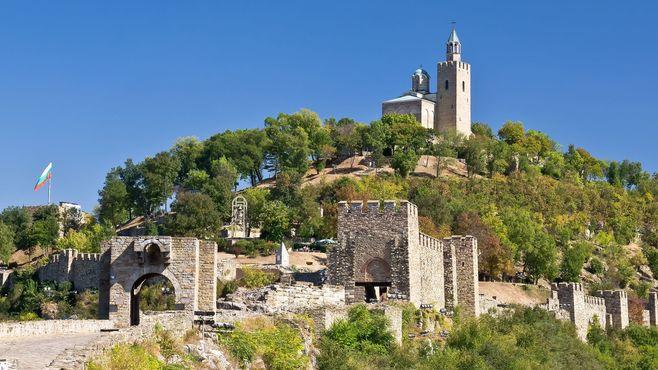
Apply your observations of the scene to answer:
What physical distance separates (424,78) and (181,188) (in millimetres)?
33525

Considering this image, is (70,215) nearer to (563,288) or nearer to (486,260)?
(486,260)

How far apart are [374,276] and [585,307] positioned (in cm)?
1868

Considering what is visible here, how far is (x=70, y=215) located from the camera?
299ft

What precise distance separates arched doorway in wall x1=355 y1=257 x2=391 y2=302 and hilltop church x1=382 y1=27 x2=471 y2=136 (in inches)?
2813

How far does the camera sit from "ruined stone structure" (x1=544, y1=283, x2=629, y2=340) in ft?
164

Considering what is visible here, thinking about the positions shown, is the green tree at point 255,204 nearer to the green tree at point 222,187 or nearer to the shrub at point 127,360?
the green tree at point 222,187

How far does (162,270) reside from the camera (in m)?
29.9

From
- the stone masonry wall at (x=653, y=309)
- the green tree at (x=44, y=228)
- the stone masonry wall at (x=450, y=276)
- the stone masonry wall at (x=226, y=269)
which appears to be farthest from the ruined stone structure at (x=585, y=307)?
the green tree at (x=44, y=228)

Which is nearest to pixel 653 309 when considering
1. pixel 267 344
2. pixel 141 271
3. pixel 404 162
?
pixel 404 162

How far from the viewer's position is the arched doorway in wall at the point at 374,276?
36.6 meters

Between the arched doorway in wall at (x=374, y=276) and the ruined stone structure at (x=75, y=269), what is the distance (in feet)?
94.2

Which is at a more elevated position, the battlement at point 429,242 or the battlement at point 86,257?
the battlement at point 86,257

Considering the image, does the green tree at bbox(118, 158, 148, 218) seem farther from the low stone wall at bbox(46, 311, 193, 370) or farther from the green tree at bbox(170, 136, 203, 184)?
the low stone wall at bbox(46, 311, 193, 370)

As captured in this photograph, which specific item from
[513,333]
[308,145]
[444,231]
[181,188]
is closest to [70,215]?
[181,188]
